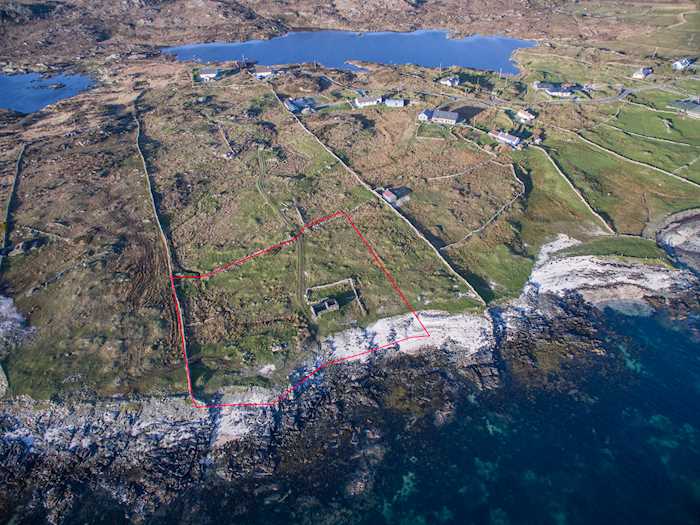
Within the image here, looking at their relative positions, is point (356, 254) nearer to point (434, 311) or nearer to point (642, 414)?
point (434, 311)

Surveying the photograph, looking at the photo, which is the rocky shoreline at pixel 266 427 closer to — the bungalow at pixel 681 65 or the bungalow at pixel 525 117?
the bungalow at pixel 525 117

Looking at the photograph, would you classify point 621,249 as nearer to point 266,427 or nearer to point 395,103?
point 266,427

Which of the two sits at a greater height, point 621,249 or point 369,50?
point 369,50

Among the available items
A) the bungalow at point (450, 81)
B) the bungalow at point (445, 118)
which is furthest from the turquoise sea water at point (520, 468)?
the bungalow at point (450, 81)

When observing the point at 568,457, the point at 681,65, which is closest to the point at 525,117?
the point at 681,65

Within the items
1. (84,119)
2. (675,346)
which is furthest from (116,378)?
(84,119)

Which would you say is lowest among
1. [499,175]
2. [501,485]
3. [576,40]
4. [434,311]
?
[501,485]
